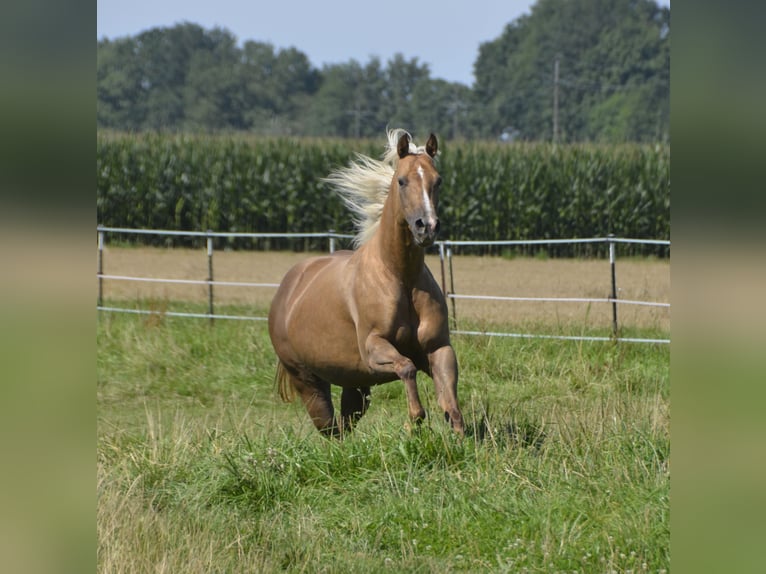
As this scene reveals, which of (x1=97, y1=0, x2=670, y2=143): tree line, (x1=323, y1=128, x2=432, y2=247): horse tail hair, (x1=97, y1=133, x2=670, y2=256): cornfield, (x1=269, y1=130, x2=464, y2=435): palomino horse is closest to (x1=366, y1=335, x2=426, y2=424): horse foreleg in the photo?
(x1=269, y1=130, x2=464, y2=435): palomino horse

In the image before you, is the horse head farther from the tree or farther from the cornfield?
the tree

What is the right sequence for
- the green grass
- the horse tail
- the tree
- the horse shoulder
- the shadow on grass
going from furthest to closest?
the tree
the horse tail
the horse shoulder
the shadow on grass
the green grass

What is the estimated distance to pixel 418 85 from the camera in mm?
83812

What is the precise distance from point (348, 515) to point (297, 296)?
2.63 m

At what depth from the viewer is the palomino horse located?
5598 mm

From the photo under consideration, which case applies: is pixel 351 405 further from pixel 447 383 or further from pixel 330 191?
pixel 330 191

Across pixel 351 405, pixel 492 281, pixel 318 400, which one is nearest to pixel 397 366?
pixel 351 405

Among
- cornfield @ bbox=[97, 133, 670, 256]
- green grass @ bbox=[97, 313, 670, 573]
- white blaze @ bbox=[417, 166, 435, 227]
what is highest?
cornfield @ bbox=[97, 133, 670, 256]

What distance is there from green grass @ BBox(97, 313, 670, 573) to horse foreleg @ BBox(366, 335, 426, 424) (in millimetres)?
117

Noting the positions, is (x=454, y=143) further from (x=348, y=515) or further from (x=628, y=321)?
(x=348, y=515)

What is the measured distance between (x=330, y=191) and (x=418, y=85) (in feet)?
191

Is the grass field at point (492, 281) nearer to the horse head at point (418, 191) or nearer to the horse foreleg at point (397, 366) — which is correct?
the horse foreleg at point (397, 366)
